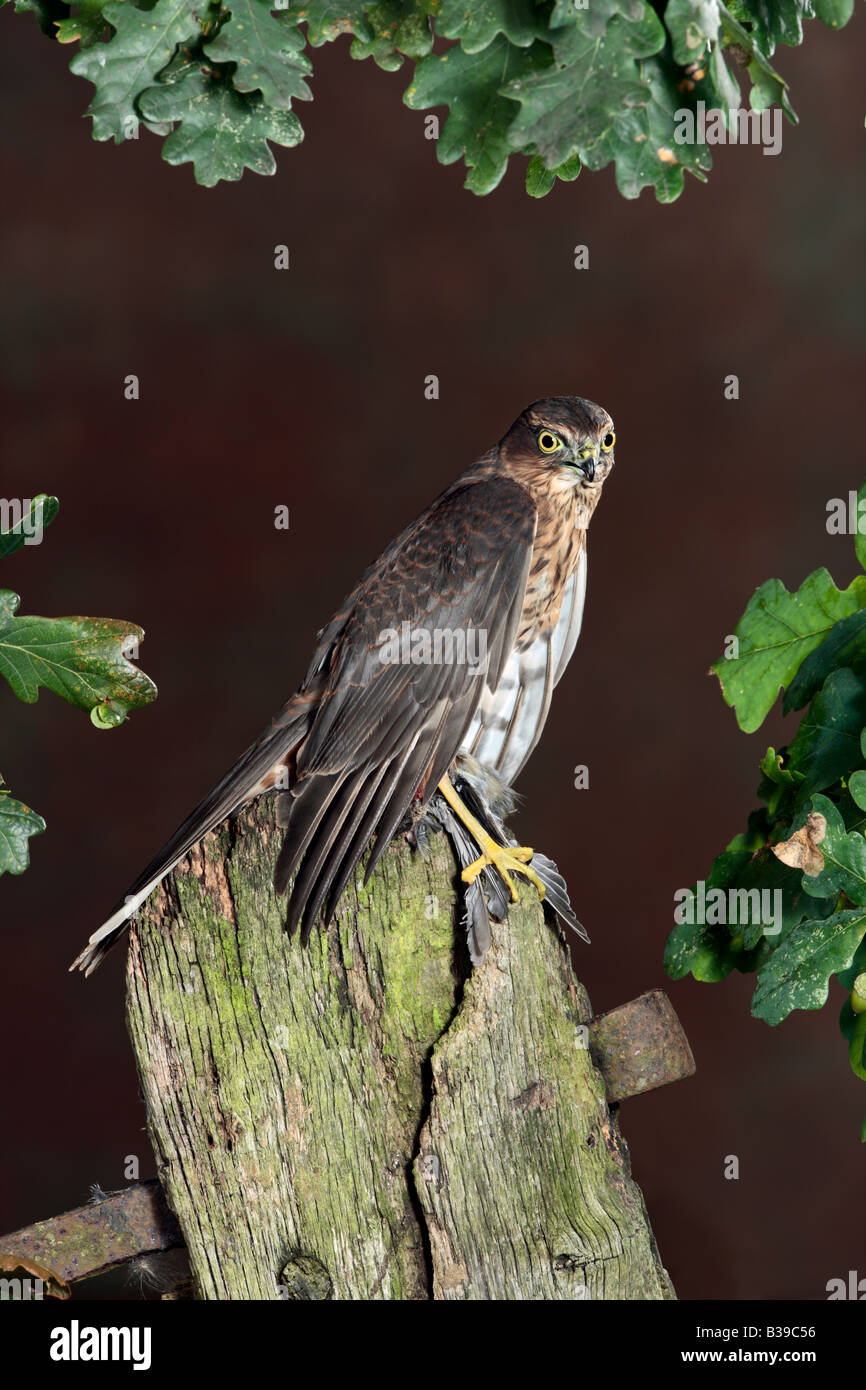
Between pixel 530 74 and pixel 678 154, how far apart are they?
0.57 feet

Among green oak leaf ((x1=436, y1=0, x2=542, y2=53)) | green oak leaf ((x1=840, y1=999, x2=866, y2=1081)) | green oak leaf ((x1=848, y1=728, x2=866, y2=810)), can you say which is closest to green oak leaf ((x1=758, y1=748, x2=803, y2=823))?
green oak leaf ((x1=848, y1=728, x2=866, y2=810))

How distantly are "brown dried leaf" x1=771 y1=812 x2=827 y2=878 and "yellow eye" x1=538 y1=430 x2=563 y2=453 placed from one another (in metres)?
1.03

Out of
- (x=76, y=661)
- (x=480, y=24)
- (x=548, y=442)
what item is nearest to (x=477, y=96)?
(x=480, y=24)

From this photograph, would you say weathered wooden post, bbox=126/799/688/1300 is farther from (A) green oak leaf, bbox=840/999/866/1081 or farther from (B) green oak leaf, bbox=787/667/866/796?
(B) green oak leaf, bbox=787/667/866/796

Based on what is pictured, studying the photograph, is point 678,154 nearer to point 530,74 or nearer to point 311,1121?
point 530,74

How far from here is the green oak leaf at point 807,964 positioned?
5.06 feet

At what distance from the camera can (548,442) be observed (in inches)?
95.0

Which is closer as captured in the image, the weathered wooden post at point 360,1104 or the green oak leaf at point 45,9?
the green oak leaf at point 45,9

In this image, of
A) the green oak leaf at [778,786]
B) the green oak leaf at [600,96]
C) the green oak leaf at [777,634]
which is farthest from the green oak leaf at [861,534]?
the green oak leaf at [600,96]

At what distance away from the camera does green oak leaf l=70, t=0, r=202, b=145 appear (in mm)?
1381

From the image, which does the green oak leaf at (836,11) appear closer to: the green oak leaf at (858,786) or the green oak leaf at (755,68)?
the green oak leaf at (755,68)

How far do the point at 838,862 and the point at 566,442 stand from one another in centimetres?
108

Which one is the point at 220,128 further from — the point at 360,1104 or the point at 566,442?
the point at 360,1104

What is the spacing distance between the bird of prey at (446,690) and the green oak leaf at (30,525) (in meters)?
0.45
